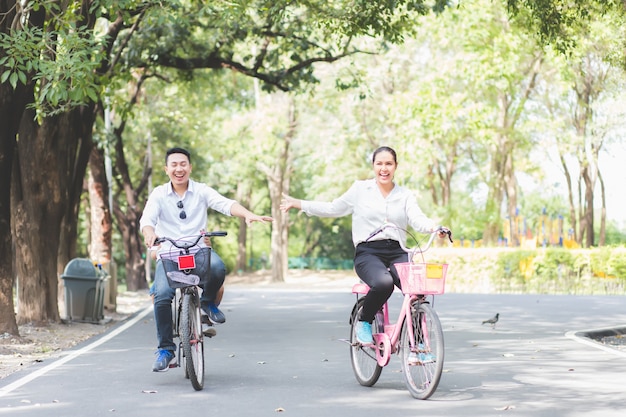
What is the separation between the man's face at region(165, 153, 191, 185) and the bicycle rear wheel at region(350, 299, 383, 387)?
1841mm

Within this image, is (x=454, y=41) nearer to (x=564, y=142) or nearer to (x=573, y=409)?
(x=564, y=142)

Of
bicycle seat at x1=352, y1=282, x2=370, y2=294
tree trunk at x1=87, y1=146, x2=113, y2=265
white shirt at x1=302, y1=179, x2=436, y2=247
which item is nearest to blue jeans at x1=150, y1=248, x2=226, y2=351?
white shirt at x1=302, y1=179, x2=436, y2=247

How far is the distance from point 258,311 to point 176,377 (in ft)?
38.0

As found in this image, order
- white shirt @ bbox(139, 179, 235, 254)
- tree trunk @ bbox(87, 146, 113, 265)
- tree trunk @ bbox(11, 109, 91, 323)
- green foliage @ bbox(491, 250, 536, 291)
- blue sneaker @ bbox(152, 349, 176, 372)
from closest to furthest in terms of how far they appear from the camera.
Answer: blue sneaker @ bbox(152, 349, 176, 372)
white shirt @ bbox(139, 179, 235, 254)
tree trunk @ bbox(11, 109, 91, 323)
tree trunk @ bbox(87, 146, 113, 265)
green foliage @ bbox(491, 250, 536, 291)

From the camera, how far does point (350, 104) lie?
48.2 m

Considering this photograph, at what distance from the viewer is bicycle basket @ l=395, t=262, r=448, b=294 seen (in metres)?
8.07

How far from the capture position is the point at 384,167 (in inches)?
355

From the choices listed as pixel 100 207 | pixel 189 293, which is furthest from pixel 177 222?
pixel 100 207

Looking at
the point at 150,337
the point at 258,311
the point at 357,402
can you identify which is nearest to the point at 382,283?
the point at 357,402

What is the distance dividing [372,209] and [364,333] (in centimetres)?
101

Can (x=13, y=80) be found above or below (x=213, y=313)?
above

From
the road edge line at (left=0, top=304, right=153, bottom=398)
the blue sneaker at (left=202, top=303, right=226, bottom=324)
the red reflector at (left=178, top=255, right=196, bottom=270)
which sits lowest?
the road edge line at (left=0, top=304, right=153, bottom=398)

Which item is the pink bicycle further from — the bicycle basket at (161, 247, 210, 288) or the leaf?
the leaf

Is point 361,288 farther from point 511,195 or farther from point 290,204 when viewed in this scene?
point 511,195
